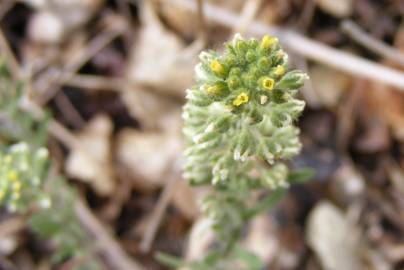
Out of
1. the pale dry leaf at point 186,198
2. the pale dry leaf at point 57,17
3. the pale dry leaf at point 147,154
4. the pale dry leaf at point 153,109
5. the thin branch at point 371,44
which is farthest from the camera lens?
the pale dry leaf at point 57,17

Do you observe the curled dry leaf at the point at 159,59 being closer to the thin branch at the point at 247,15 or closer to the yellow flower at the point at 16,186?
the thin branch at the point at 247,15

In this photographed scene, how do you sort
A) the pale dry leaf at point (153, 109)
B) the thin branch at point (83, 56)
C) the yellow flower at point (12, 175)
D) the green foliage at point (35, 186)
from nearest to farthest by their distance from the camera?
1. the yellow flower at point (12, 175)
2. the green foliage at point (35, 186)
3. the pale dry leaf at point (153, 109)
4. the thin branch at point (83, 56)

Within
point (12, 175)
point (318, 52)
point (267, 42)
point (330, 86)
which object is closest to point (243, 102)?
point (267, 42)

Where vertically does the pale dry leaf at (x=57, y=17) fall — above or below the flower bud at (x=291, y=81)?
below

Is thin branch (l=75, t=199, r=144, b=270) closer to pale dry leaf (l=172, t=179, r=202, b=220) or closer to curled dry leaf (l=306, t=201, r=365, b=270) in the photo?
pale dry leaf (l=172, t=179, r=202, b=220)

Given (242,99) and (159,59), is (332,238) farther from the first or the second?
(242,99)

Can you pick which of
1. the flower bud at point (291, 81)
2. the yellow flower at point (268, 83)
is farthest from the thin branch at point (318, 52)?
the yellow flower at point (268, 83)
